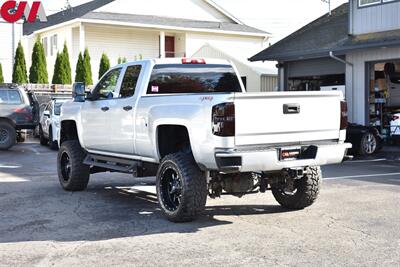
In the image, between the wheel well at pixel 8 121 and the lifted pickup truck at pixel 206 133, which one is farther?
the wheel well at pixel 8 121

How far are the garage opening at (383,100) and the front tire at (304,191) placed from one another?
1125cm

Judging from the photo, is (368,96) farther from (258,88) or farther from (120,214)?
(120,214)

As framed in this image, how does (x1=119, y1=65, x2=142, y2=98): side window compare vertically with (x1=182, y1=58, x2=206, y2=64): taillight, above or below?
below

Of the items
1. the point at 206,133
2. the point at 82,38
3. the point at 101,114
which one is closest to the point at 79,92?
the point at 101,114

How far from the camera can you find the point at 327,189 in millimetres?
10523

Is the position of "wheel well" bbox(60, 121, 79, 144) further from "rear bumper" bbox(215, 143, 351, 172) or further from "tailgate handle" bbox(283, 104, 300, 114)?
"tailgate handle" bbox(283, 104, 300, 114)

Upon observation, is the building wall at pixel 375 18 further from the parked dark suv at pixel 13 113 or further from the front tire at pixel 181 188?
the front tire at pixel 181 188

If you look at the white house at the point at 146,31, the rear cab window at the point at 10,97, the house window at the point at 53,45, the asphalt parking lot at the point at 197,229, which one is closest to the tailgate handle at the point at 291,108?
the asphalt parking lot at the point at 197,229

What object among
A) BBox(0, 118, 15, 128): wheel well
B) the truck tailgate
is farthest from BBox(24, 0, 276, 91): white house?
the truck tailgate

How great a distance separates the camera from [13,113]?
1903cm

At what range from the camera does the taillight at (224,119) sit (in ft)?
22.9

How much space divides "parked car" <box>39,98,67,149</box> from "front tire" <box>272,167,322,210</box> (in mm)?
11112

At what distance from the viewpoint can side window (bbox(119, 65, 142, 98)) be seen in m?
9.00

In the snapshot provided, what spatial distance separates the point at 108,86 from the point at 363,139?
31.7 ft
